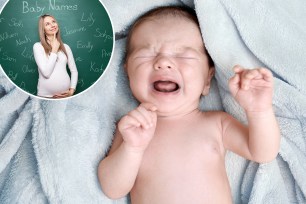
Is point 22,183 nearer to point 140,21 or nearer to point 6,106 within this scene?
point 6,106

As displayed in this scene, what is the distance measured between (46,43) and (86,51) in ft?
0.30

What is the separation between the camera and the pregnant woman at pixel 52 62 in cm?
113

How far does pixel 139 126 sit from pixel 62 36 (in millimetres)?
268

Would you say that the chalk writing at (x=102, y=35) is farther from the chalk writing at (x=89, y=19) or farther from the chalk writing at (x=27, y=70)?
the chalk writing at (x=27, y=70)

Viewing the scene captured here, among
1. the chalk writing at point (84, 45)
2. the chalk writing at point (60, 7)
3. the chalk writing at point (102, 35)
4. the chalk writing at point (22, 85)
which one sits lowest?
the chalk writing at point (22, 85)

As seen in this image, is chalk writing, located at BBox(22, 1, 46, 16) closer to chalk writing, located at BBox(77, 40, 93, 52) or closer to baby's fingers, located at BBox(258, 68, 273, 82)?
chalk writing, located at BBox(77, 40, 93, 52)

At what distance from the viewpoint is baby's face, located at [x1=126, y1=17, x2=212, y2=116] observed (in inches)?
48.9

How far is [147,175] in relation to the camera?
126 centimetres

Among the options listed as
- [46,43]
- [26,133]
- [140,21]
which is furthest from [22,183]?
[140,21]

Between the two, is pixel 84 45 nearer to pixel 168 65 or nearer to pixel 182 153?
pixel 168 65

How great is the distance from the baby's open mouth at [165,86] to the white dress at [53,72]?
0.20 meters

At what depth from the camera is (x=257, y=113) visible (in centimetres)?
117

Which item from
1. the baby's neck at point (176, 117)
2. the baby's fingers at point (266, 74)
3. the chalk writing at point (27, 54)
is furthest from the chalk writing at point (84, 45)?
the baby's fingers at point (266, 74)

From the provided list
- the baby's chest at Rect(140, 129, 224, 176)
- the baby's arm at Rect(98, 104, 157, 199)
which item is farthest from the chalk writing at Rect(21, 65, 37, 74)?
the baby's chest at Rect(140, 129, 224, 176)
